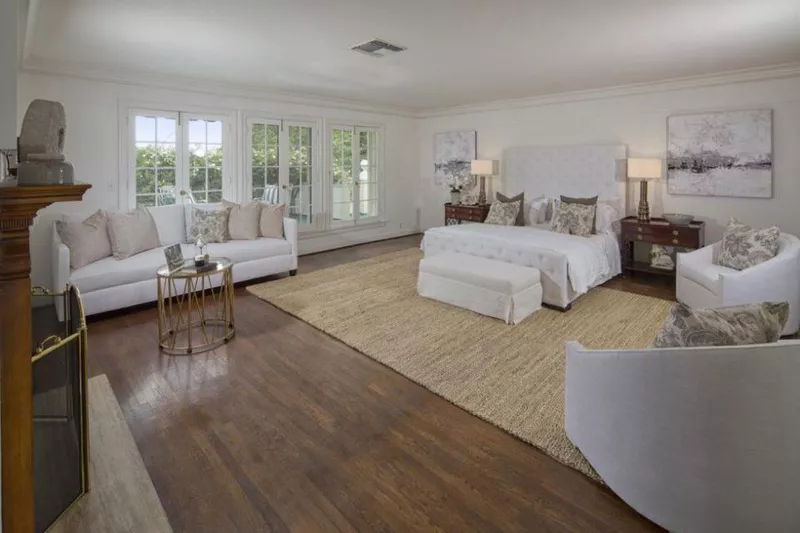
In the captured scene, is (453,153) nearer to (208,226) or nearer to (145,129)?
(208,226)

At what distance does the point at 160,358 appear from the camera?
3264 millimetres

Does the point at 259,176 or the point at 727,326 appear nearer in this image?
the point at 727,326

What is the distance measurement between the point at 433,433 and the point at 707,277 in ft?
9.36

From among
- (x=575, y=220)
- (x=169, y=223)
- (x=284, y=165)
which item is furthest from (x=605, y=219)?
(x=169, y=223)

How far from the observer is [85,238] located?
415 cm

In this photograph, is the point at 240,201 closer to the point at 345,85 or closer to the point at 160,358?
the point at 345,85

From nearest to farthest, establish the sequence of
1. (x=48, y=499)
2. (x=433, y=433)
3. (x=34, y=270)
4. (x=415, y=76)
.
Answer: (x=48, y=499)
(x=433, y=433)
(x=34, y=270)
(x=415, y=76)

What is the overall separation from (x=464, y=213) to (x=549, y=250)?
10.3ft

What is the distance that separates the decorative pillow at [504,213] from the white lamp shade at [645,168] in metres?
1.52

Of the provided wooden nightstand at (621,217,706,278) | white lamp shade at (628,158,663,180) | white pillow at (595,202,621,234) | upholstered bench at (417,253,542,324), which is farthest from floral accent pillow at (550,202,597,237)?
upholstered bench at (417,253,542,324)

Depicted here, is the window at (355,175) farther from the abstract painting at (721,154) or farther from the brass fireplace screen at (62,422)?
the brass fireplace screen at (62,422)

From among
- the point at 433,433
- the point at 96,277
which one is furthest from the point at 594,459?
the point at 96,277

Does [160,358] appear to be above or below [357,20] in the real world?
below

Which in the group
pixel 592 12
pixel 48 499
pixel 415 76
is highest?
pixel 415 76
